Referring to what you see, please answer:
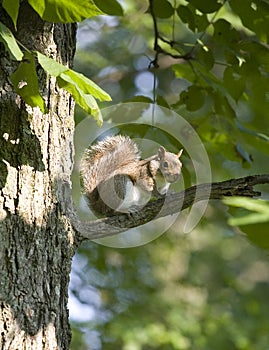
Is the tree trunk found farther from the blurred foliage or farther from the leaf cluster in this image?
the blurred foliage

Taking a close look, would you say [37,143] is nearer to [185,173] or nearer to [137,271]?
[185,173]

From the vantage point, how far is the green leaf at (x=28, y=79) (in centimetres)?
119

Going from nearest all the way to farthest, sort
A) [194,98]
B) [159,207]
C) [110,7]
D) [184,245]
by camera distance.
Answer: [110,7] → [159,207] → [194,98] → [184,245]

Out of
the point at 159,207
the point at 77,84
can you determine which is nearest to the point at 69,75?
the point at 77,84

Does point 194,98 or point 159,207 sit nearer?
point 159,207

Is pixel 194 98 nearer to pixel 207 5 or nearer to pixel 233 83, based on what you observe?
pixel 233 83

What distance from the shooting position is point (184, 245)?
4.62 meters

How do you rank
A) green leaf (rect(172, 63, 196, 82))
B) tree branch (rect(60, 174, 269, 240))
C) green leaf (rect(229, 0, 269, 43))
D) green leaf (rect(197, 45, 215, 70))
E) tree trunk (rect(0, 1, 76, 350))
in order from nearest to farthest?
tree trunk (rect(0, 1, 76, 350)), tree branch (rect(60, 174, 269, 240)), green leaf (rect(229, 0, 269, 43)), green leaf (rect(197, 45, 215, 70)), green leaf (rect(172, 63, 196, 82))

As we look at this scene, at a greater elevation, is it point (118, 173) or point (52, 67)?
point (118, 173)

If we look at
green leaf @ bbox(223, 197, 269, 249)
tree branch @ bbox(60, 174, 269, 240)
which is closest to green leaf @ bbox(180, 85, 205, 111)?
tree branch @ bbox(60, 174, 269, 240)

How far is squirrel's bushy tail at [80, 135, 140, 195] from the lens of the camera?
1.66m

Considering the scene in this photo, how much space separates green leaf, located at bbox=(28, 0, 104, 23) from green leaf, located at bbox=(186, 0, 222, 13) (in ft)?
1.70

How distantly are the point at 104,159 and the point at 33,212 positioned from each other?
0.43 m

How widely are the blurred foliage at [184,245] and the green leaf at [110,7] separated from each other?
0.46 m
